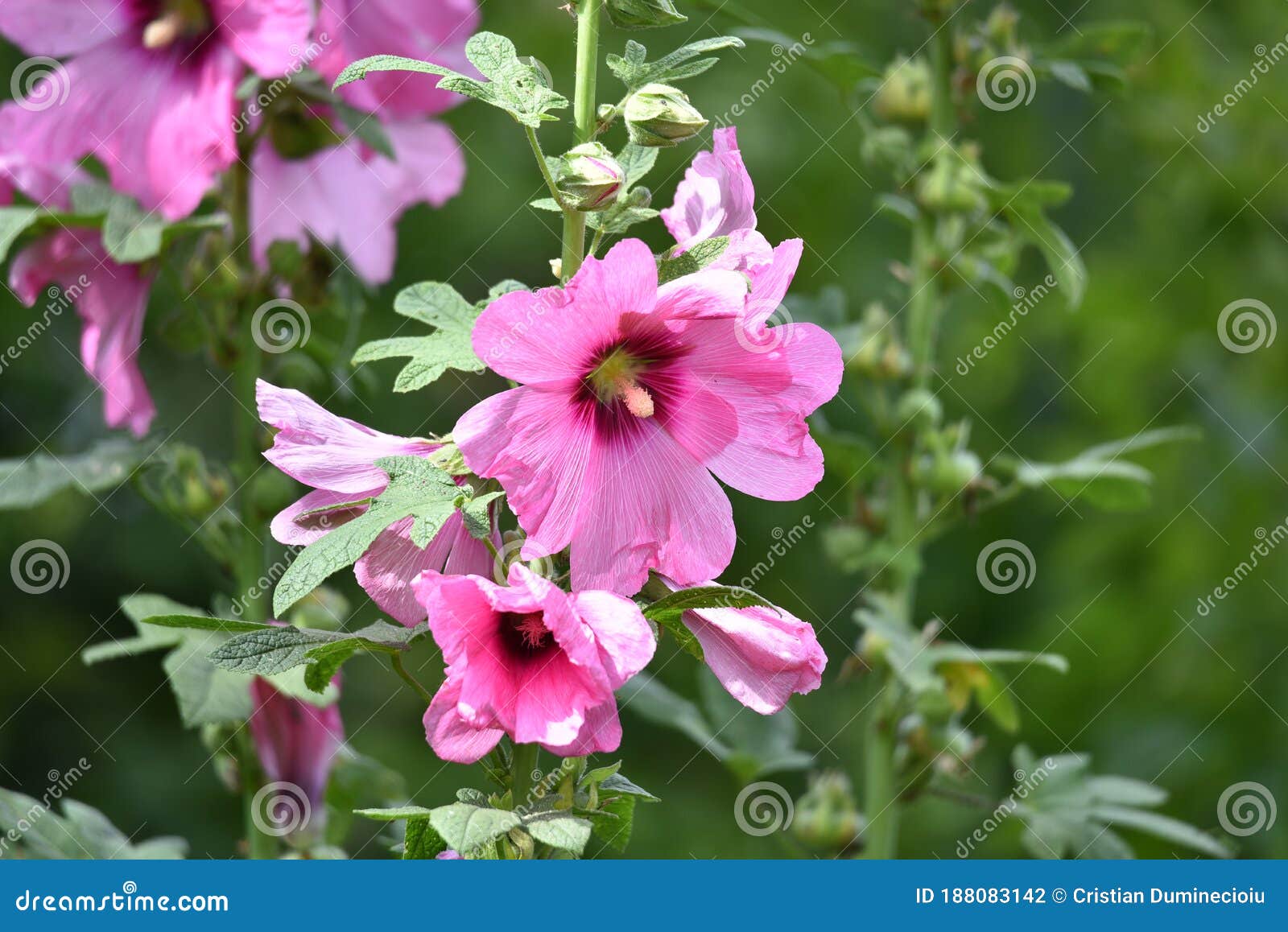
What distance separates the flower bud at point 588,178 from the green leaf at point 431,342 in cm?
11

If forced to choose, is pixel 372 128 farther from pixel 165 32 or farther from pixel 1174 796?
pixel 1174 796

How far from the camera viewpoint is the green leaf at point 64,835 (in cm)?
156

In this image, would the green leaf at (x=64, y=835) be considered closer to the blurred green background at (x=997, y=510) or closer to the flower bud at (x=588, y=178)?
the flower bud at (x=588, y=178)

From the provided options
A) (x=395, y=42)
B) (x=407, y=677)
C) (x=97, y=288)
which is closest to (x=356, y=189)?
(x=395, y=42)

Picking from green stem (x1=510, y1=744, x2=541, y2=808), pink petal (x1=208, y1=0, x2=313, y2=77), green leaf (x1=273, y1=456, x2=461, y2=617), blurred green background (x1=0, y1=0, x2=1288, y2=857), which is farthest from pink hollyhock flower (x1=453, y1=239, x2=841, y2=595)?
blurred green background (x1=0, y1=0, x2=1288, y2=857)

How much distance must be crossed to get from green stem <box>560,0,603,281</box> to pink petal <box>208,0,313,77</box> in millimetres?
615

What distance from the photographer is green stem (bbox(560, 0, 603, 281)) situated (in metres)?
1.07

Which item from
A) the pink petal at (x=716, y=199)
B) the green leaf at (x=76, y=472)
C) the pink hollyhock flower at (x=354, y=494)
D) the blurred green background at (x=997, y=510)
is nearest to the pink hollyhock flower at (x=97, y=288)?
the green leaf at (x=76, y=472)

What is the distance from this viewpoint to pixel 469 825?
0.95 m

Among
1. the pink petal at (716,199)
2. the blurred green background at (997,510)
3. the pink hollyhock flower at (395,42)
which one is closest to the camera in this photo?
the pink petal at (716,199)

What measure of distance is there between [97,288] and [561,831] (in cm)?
108

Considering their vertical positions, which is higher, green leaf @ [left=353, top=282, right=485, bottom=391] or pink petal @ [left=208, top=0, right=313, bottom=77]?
pink petal @ [left=208, top=0, right=313, bottom=77]

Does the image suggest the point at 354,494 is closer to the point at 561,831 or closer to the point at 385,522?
the point at 385,522

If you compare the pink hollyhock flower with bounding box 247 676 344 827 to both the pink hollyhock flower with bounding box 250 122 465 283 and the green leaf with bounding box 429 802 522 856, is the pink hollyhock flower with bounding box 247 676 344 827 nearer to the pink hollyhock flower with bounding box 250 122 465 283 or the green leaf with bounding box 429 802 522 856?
the pink hollyhock flower with bounding box 250 122 465 283
